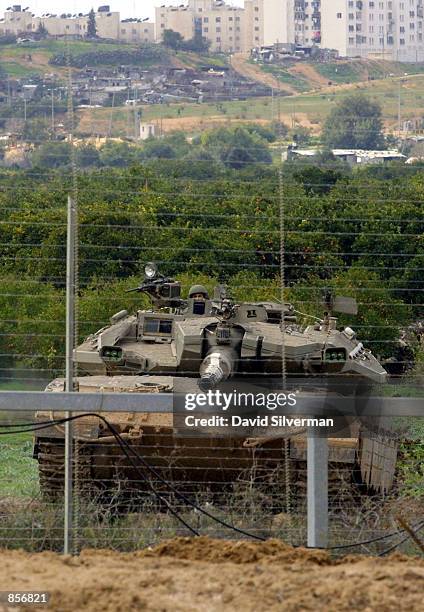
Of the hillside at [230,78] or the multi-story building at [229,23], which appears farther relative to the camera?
the multi-story building at [229,23]

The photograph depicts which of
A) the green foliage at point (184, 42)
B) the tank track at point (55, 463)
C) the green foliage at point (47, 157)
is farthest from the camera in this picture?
the green foliage at point (184, 42)

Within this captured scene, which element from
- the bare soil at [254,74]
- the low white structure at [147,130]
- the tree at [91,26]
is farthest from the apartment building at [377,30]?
the low white structure at [147,130]

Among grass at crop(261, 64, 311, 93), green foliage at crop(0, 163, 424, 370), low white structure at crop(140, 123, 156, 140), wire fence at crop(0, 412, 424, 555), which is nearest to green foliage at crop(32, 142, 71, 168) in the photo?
green foliage at crop(0, 163, 424, 370)

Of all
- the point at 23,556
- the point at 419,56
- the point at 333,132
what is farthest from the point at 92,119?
the point at 419,56

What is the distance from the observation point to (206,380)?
962cm

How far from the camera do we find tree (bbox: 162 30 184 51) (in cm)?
9488

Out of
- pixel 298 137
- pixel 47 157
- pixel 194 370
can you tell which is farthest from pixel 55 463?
pixel 298 137

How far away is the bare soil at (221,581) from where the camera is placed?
15.9ft

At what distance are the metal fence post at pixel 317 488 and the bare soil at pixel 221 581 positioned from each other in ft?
1.61

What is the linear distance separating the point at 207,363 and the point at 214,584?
5.52m

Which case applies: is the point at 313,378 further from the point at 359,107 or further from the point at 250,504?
the point at 359,107

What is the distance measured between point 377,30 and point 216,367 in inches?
3817

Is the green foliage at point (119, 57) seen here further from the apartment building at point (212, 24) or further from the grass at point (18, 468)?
the grass at point (18, 468)

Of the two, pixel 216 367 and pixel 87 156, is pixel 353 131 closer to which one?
pixel 87 156
